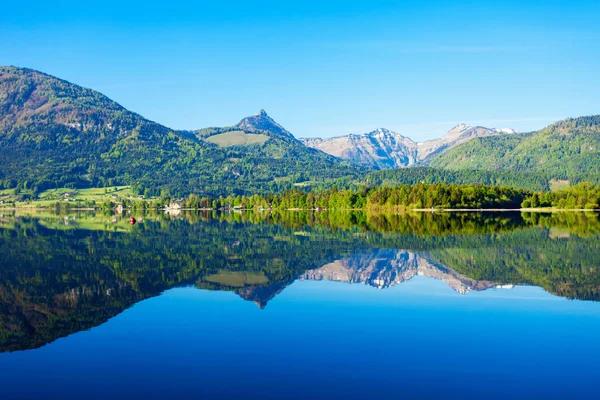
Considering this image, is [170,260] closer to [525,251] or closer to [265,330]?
[265,330]

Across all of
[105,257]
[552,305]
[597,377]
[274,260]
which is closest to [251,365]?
[597,377]

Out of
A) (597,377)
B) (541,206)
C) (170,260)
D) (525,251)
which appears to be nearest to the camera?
(597,377)

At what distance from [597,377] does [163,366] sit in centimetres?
1223

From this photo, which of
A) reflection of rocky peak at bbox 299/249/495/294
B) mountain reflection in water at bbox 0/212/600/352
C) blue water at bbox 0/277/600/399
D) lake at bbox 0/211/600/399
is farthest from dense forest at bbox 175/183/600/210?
blue water at bbox 0/277/600/399

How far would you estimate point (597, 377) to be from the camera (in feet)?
53.7

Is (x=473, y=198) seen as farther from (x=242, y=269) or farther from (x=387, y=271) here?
(x=242, y=269)

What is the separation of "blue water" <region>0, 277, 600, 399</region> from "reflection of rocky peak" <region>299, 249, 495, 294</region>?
4928 mm

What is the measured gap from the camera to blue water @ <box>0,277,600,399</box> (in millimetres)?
15781

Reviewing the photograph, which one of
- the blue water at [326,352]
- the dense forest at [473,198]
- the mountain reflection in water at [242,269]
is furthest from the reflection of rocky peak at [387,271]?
the dense forest at [473,198]

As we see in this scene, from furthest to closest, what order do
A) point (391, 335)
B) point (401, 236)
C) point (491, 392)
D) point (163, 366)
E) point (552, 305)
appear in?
point (401, 236) < point (552, 305) < point (391, 335) < point (163, 366) < point (491, 392)

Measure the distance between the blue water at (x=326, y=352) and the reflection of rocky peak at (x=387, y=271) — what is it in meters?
4.93

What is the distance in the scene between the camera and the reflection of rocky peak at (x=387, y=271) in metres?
33.0

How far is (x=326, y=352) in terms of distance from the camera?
747 inches

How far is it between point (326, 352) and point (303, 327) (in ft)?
12.2
